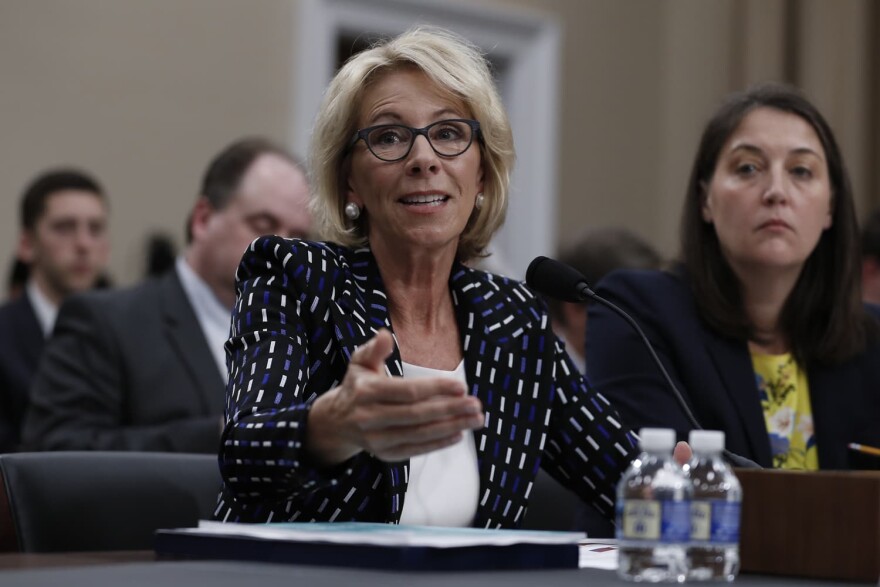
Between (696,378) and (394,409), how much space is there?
1.32 m

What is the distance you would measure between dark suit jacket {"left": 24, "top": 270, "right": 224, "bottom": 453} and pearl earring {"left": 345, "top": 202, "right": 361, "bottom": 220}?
1.39 m

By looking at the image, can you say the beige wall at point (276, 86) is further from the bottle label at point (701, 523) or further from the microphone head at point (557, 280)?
the bottle label at point (701, 523)

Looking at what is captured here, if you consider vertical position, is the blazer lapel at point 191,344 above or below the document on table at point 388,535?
above

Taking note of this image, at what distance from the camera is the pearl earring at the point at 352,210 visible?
2083mm

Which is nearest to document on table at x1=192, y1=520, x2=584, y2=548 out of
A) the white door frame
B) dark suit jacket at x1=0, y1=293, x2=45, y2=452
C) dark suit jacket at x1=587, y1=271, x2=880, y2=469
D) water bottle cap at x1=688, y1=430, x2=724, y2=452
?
water bottle cap at x1=688, y1=430, x2=724, y2=452

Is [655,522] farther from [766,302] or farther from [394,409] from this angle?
[766,302]

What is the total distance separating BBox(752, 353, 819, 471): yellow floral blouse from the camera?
2551 millimetres

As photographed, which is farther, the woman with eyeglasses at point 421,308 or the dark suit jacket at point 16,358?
the dark suit jacket at point 16,358

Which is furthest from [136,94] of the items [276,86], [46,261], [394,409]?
[394,409]

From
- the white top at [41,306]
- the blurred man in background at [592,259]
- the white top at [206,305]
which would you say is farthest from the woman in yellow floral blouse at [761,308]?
the white top at [41,306]

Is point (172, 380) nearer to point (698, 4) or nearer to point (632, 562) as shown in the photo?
point (632, 562)

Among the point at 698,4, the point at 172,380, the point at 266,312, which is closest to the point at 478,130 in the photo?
the point at 266,312

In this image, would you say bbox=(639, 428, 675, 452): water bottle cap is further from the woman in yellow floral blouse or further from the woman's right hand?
the woman in yellow floral blouse

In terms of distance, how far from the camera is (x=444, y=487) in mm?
1905
